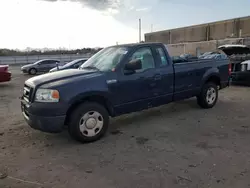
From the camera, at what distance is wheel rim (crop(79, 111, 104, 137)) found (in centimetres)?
438

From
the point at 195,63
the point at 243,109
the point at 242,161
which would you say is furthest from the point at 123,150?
the point at 243,109

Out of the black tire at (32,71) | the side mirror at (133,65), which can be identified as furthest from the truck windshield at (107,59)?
the black tire at (32,71)

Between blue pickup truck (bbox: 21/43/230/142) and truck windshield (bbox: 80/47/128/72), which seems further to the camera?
truck windshield (bbox: 80/47/128/72)

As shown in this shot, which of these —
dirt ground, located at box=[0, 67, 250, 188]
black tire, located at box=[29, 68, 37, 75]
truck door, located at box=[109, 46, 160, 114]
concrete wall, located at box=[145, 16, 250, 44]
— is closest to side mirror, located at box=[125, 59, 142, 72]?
truck door, located at box=[109, 46, 160, 114]

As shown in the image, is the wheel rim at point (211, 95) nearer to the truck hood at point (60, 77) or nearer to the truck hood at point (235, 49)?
the truck hood at point (60, 77)

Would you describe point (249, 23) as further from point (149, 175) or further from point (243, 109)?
point (149, 175)

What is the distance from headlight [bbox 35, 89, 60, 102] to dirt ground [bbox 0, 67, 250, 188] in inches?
35.3

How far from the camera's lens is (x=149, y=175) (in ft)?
10.8

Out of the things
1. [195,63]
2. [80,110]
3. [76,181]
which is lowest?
[76,181]

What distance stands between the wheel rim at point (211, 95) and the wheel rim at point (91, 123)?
3474 mm

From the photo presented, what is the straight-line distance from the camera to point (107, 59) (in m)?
5.20

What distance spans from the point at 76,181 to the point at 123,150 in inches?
45.2

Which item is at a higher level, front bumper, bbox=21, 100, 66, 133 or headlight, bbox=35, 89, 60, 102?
headlight, bbox=35, 89, 60, 102

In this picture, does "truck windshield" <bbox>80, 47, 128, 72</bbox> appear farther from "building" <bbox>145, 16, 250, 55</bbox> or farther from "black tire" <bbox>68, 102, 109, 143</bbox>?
"building" <bbox>145, 16, 250, 55</bbox>
